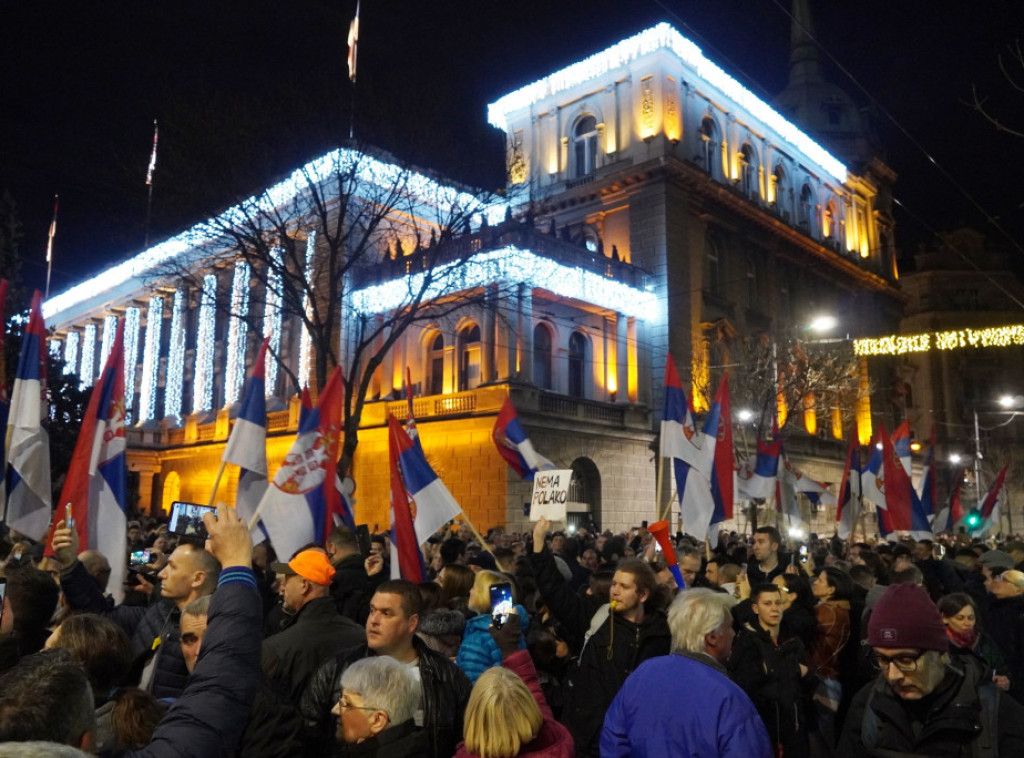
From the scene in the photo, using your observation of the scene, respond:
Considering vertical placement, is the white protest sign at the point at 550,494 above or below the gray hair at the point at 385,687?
above

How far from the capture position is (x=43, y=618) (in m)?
3.85

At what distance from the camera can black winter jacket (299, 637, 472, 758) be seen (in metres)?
3.54

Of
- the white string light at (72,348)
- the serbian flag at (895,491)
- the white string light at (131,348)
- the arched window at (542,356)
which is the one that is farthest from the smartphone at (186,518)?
the white string light at (72,348)

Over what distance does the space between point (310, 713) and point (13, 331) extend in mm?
25736

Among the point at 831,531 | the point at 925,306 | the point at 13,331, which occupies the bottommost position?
the point at 831,531

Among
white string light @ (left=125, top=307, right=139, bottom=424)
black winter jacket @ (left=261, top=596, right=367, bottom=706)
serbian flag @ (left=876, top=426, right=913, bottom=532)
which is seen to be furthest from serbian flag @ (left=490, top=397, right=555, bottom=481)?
white string light @ (left=125, top=307, right=139, bottom=424)

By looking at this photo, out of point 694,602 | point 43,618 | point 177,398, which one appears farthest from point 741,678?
point 177,398

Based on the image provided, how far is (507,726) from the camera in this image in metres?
3.03

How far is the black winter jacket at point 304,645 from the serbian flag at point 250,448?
2304 mm

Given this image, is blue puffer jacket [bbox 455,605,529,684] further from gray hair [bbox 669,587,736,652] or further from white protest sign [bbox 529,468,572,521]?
white protest sign [bbox 529,468,572,521]

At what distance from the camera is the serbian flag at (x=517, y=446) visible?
41.0ft

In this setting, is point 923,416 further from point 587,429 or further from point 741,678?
point 741,678

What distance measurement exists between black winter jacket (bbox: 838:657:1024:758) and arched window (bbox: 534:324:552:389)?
2751cm

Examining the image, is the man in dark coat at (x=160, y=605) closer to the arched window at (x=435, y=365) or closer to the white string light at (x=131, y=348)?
the arched window at (x=435, y=365)
